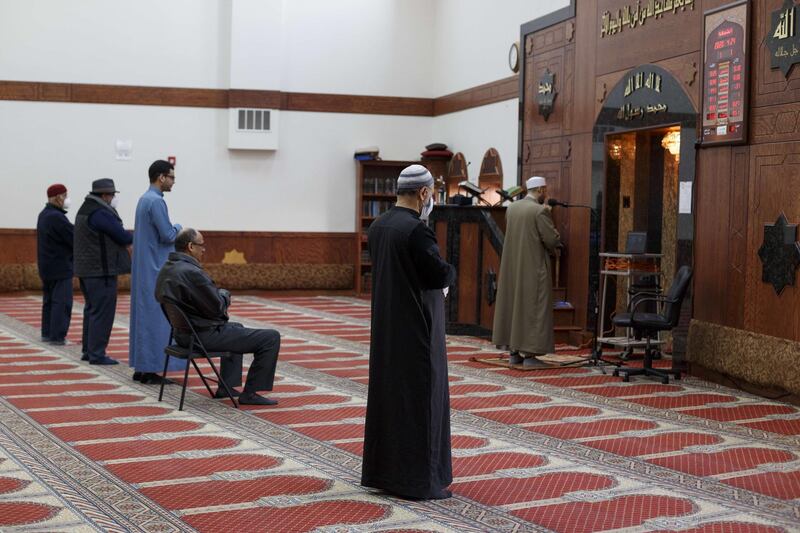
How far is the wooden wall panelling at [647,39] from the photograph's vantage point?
27.1ft

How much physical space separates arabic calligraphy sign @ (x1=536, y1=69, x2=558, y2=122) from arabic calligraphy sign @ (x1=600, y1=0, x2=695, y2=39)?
3.40ft

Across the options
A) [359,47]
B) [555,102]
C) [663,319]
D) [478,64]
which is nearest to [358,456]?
[663,319]

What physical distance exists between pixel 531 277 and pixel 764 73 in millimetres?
2193

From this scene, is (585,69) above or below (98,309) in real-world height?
above

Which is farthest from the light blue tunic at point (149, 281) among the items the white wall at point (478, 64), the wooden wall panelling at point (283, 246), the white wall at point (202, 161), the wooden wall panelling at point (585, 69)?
the wooden wall panelling at point (283, 246)

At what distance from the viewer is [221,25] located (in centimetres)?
1427

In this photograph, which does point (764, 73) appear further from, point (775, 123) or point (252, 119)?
point (252, 119)

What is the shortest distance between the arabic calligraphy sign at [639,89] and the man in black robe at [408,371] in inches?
190

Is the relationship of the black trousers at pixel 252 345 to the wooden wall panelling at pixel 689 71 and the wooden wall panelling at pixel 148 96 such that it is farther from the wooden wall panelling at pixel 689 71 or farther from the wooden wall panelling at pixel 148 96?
the wooden wall panelling at pixel 148 96

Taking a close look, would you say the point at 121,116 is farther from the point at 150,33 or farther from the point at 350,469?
the point at 350,469

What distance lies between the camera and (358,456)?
5.04 metres

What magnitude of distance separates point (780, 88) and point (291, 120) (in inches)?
332

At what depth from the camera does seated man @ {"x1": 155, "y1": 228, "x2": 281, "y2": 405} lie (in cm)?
612

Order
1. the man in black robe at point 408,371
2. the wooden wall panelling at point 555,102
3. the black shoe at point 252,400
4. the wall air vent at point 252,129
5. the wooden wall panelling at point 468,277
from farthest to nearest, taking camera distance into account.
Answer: the wall air vent at point 252,129 < the wooden wall panelling at point 555,102 < the wooden wall panelling at point 468,277 < the black shoe at point 252,400 < the man in black robe at point 408,371
